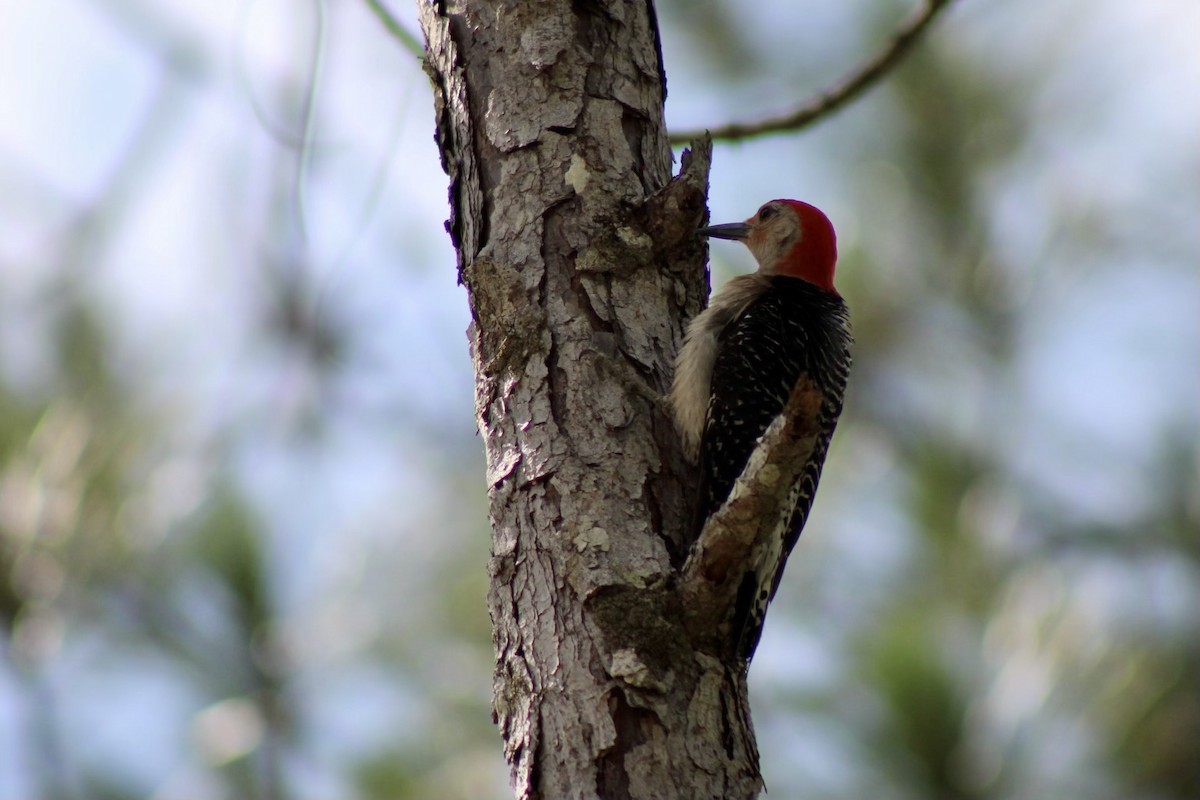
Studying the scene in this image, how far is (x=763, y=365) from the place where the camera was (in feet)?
12.1

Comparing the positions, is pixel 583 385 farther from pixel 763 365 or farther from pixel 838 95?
pixel 838 95

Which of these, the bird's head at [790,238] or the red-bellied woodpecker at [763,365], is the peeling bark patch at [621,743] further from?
the bird's head at [790,238]

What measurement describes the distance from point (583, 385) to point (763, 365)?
939 millimetres

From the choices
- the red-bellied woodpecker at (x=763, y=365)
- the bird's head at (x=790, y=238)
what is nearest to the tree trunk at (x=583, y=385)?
the red-bellied woodpecker at (x=763, y=365)

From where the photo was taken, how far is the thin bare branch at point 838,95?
3.59 metres

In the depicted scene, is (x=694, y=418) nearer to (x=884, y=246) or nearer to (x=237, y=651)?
(x=237, y=651)

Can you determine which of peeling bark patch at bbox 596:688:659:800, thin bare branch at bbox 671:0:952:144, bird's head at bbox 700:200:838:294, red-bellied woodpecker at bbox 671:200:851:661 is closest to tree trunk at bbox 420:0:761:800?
peeling bark patch at bbox 596:688:659:800

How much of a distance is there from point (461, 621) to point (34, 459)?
6.43 feet

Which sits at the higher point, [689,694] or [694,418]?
[694,418]

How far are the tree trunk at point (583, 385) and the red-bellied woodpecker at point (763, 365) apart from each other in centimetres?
12

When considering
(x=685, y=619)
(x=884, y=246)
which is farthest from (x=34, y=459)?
(x=884, y=246)

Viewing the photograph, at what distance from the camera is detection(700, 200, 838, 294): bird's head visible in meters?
4.68

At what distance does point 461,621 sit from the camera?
5773 millimetres

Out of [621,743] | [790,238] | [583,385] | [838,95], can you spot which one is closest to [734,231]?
[790,238]
